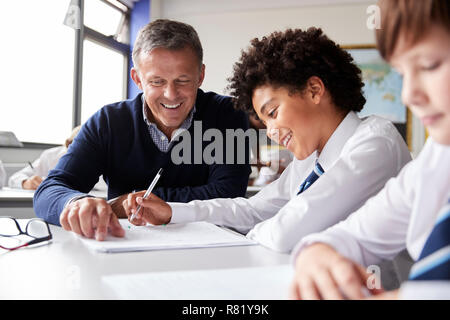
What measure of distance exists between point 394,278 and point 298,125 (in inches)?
17.9

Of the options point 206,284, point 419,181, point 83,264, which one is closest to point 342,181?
point 419,181

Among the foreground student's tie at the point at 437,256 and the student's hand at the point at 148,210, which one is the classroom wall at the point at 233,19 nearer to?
the student's hand at the point at 148,210

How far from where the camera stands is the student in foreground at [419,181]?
0.50m

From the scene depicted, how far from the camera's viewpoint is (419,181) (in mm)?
637

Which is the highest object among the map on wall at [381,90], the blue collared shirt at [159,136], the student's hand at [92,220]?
the map on wall at [381,90]

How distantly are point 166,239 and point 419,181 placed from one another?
0.58 meters

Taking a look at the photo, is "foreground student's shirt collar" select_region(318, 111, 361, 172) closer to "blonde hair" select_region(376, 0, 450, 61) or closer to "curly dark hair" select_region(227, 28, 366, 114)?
"curly dark hair" select_region(227, 28, 366, 114)

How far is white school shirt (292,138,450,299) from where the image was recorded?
2.05 ft

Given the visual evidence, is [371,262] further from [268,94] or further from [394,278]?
[268,94]

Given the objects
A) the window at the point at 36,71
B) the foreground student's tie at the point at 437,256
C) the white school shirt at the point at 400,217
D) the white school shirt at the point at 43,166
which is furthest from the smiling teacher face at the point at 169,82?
the window at the point at 36,71

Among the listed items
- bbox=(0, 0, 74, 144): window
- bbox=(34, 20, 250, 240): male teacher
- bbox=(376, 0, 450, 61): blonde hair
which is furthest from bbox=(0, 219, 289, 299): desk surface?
bbox=(0, 0, 74, 144): window

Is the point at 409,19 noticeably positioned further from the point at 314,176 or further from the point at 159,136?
the point at 159,136

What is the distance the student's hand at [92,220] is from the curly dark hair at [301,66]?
55 centimetres
